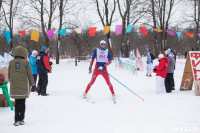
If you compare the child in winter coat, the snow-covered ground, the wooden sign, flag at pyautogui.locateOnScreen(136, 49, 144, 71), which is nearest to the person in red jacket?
the snow-covered ground

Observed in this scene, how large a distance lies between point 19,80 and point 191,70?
6.14 meters

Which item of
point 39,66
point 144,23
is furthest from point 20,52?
point 144,23

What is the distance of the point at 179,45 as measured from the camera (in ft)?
151

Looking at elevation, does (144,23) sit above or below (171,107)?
above

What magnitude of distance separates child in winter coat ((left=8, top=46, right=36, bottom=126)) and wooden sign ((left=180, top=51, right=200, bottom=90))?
18.1 feet

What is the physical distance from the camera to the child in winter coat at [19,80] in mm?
3389

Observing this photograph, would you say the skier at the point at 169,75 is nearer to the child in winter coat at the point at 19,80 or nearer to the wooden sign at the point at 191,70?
the wooden sign at the point at 191,70

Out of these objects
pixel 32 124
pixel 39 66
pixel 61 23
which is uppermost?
pixel 61 23

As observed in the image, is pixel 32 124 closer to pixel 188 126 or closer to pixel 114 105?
pixel 114 105

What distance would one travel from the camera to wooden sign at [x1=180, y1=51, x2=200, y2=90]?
235 inches

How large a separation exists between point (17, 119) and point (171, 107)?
3.95 meters

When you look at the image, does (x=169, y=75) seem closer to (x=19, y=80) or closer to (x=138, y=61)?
(x=19, y=80)

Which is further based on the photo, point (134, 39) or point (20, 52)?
point (134, 39)
